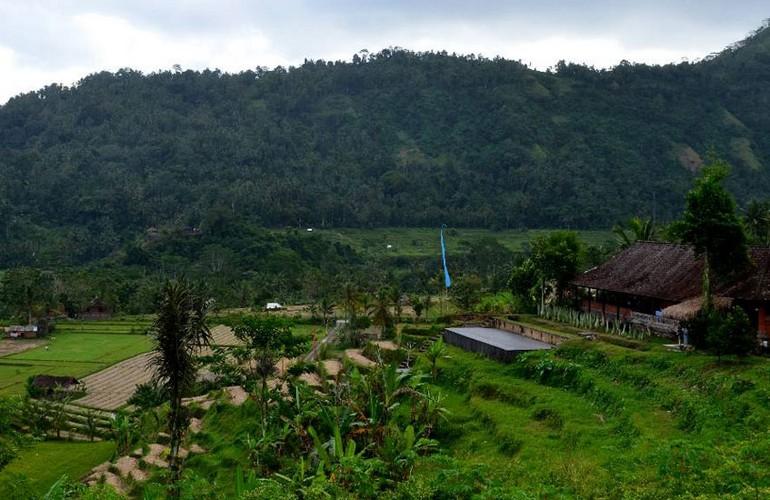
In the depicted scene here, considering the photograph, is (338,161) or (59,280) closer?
(59,280)

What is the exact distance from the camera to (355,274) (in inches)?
2955

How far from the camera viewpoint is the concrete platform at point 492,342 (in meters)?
25.9

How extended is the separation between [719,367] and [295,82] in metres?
163

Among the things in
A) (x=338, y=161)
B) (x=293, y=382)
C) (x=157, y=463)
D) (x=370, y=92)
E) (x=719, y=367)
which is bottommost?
(x=157, y=463)

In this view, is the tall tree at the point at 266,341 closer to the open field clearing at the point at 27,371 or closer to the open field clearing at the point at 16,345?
the open field clearing at the point at 27,371

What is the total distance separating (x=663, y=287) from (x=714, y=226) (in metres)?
4.98

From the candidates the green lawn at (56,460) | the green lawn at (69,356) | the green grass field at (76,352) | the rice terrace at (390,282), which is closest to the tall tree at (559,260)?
the rice terrace at (390,282)

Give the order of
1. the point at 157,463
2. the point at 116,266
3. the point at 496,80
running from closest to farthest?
the point at 157,463, the point at 116,266, the point at 496,80

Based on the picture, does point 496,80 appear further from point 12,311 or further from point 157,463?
point 157,463

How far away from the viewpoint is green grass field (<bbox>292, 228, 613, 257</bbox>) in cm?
9281

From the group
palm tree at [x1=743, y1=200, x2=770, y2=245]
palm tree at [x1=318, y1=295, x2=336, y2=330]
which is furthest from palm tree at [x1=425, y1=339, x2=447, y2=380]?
palm tree at [x1=318, y1=295, x2=336, y2=330]

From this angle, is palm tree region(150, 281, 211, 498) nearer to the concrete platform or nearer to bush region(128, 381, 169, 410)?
the concrete platform

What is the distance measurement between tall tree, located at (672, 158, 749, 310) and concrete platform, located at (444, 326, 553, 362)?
6.33 meters

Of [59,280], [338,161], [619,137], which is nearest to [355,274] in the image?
[59,280]
